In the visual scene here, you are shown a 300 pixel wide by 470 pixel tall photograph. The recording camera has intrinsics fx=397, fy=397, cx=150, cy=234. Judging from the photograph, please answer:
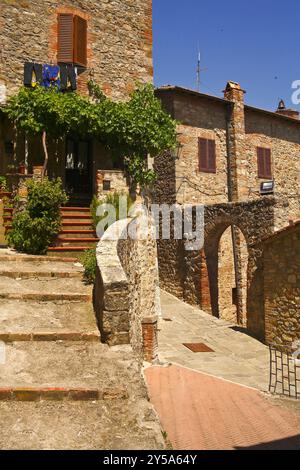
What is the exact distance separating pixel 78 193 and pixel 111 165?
155 cm

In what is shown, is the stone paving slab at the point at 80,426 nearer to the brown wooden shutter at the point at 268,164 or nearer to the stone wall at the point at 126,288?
the stone wall at the point at 126,288

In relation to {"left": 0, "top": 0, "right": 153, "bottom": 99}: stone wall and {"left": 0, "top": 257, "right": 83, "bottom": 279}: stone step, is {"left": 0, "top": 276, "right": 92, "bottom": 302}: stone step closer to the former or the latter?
{"left": 0, "top": 257, "right": 83, "bottom": 279}: stone step

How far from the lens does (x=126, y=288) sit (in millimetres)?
5203

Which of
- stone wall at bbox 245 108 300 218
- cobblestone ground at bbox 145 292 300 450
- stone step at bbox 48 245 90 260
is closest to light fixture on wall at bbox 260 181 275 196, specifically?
stone wall at bbox 245 108 300 218

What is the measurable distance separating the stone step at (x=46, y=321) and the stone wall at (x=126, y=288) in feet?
0.69

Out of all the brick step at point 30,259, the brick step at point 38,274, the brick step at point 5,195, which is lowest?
the brick step at point 38,274

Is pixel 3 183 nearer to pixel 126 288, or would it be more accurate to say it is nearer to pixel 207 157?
pixel 126 288

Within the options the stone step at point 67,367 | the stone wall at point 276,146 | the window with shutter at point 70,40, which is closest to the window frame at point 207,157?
the stone wall at point 276,146

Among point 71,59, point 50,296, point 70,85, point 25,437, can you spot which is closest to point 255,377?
point 50,296

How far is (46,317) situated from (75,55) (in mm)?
10741

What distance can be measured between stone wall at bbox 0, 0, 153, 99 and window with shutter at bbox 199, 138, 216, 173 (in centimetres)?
424

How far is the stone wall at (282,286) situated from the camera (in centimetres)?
1159

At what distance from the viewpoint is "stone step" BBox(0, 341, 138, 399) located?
398 centimetres

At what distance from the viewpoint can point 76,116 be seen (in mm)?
12281
